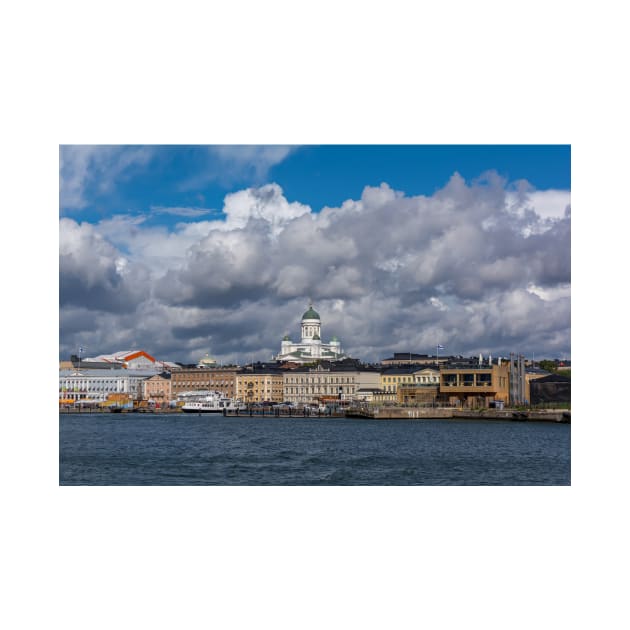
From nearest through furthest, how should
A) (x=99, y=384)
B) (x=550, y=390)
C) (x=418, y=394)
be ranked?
(x=550, y=390) → (x=418, y=394) → (x=99, y=384)

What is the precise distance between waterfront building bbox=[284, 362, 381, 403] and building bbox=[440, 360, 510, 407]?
8563 millimetres

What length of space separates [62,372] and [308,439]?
101 ft

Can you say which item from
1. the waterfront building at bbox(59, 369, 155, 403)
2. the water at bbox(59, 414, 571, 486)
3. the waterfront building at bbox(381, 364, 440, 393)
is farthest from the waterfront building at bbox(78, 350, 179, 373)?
the water at bbox(59, 414, 571, 486)

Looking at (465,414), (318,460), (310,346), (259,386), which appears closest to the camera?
(318,460)

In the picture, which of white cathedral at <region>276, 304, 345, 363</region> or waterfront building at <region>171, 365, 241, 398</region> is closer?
waterfront building at <region>171, 365, 241, 398</region>

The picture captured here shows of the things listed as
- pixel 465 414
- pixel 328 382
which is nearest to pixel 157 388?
pixel 328 382

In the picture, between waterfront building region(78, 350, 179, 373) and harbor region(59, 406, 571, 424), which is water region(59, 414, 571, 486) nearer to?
harbor region(59, 406, 571, 424)

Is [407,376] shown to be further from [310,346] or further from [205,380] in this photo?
[310,346]

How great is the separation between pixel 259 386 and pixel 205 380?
2.62 m

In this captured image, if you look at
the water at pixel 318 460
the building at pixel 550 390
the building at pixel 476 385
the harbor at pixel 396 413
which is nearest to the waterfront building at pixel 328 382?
the harbor at pixel 396 413

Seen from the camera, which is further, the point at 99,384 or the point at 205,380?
the point at 99,384

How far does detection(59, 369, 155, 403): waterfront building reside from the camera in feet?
154

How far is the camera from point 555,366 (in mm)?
42875

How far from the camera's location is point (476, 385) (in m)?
34.4
